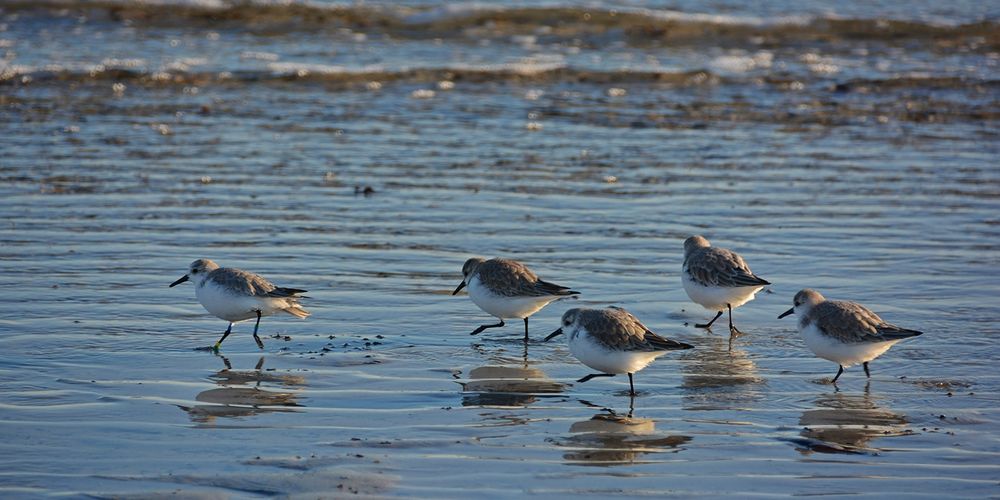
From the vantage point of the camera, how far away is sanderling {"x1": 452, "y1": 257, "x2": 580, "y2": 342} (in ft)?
28.4

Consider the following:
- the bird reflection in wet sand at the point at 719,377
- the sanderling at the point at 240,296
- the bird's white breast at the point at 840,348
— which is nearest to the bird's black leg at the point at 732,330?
the bird reflection in wet sand at the point at 719,377

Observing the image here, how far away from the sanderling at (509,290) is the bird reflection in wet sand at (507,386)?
23.0 inches

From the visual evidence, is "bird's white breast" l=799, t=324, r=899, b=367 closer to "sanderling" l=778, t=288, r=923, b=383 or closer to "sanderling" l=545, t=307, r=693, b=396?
"sanderling" l=778, t=288, r=923, b=383

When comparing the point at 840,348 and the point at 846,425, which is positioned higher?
the point at 840,348

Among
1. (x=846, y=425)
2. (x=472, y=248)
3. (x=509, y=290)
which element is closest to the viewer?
(x=846, y=425)

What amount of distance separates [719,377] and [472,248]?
360 centimetres

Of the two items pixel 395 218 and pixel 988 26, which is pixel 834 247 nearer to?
pixel 395 218

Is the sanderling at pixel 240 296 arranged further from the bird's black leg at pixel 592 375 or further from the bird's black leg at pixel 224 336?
the bird's black leg at pixel 592 375

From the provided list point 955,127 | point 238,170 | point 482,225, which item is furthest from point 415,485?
point 955,127

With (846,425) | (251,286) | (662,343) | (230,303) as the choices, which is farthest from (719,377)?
(230,303)

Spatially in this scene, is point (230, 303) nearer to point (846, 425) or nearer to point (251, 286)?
point (251, 286)

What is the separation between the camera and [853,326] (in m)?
7.64

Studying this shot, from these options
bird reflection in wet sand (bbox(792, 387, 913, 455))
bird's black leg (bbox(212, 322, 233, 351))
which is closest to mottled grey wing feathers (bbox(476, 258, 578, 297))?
bird's black leg (bbox(212, 322, 233, 351))

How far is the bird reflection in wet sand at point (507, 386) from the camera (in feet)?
24.1
